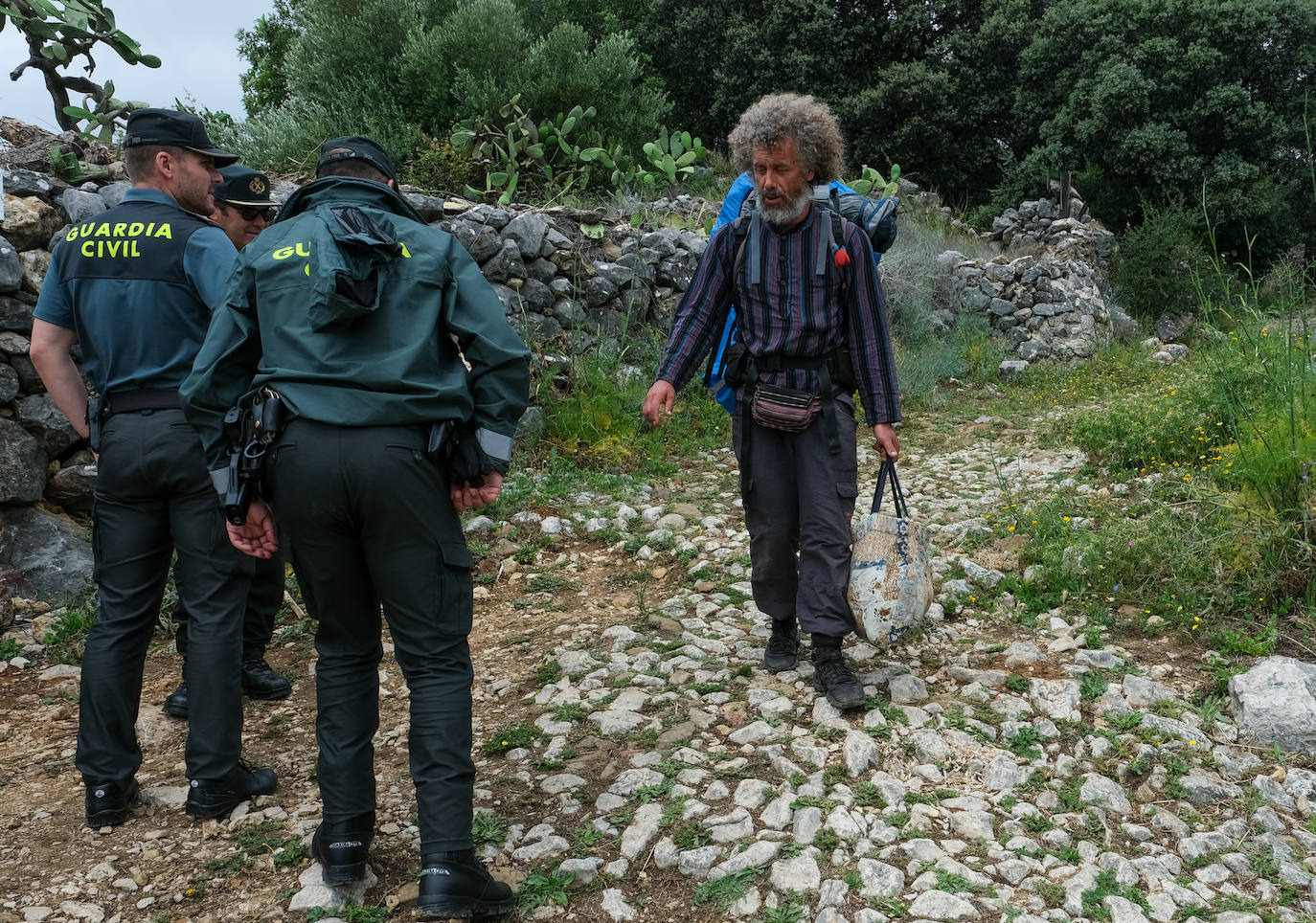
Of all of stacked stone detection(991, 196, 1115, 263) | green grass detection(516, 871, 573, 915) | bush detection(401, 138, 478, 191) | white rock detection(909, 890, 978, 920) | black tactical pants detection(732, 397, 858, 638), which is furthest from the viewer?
stacked stone detection(991, 196, 1115, 263)

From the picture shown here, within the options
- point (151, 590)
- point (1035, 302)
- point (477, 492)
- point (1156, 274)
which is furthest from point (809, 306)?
point (1156, 274)

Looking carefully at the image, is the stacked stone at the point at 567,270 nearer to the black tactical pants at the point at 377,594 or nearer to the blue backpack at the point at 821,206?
the blue backpack at the point at 821,206

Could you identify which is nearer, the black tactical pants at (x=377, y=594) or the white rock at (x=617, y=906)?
the black tactical pants at (x=377, y=594)

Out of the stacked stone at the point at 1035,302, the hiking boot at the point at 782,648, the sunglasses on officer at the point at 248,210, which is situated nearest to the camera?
the sunglasses on officer at the point at 248,210

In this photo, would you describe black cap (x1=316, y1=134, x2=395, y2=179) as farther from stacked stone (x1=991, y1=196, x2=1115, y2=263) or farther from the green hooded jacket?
stacked stone (x1=991, y1=196, x2=1115, y2=263)

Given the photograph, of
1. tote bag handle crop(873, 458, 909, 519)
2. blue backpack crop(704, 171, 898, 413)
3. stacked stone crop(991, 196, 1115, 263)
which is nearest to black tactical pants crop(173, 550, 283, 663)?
blue backpack crop(704, 171, 898, 413)

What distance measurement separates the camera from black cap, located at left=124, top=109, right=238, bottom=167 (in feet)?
11.1

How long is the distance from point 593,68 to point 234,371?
9686mm

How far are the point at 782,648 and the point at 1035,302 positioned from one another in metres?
10.9

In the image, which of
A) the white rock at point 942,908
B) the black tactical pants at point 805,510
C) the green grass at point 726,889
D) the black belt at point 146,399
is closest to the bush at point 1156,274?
the black tactical pants at point 805,510

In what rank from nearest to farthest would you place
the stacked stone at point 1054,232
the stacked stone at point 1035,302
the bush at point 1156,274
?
the stacked stone at point 1035,302
the stacked stone at point 1054,232
the bush at point 1156,274

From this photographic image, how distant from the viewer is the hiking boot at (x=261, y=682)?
4184 millimetres

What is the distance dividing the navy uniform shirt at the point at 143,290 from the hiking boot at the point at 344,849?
1.57 metres

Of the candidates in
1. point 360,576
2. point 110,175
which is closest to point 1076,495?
point 360,576
